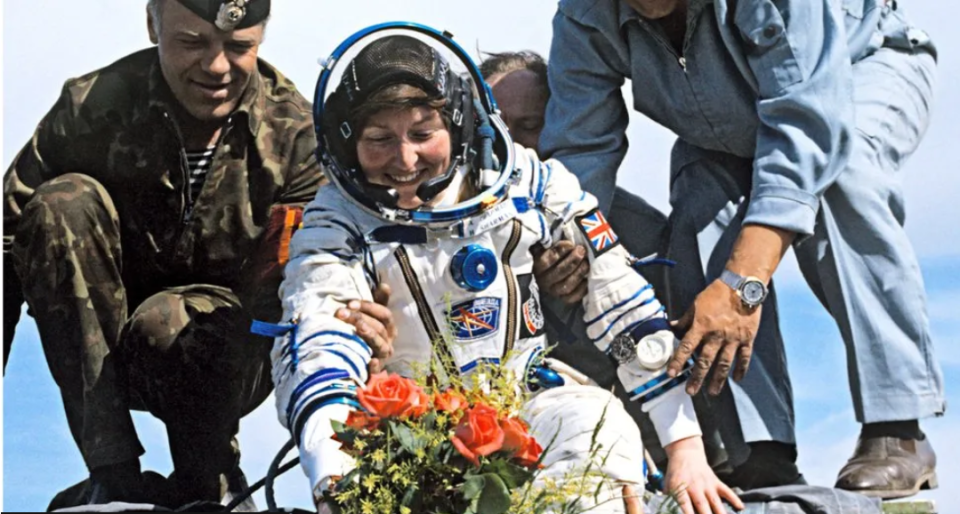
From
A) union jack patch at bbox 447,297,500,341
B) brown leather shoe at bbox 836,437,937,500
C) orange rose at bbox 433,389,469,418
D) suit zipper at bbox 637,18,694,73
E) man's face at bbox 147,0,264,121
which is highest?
man's face at bbox 147,0,264,121

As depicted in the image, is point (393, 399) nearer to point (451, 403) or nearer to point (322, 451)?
point (451, 403)

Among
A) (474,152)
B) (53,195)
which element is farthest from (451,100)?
(53,195)

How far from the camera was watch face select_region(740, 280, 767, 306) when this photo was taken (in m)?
4.13

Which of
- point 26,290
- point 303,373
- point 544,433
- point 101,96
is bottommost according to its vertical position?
point 544,433

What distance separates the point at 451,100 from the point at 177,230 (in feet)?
3.23

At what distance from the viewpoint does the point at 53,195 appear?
4.43 metres

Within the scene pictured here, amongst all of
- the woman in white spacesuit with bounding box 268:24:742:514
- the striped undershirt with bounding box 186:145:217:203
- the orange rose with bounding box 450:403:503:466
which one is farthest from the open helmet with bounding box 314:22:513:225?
the orange rose with bounding box 450:403:503:466

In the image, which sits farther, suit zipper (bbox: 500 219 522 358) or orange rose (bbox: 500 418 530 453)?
suit zipper (bbox: 500 219 522 358)

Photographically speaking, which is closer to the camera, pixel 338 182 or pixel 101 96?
pixel 338 182

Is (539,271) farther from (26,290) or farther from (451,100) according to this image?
(26,290)

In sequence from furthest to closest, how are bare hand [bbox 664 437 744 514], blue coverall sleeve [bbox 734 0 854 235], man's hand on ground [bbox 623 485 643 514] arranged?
1. blue coverall sleeve [bbox 734 0 854 235]
2. bare hand [bbox 664 437 744 514]
3. man's hand on ground [bbox 623 485 643 514]

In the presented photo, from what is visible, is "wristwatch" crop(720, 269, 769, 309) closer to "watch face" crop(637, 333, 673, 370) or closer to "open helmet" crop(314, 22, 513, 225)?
"watch face" crop(637, 333, 673, 370)

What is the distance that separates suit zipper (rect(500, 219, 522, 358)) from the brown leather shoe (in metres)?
0.88

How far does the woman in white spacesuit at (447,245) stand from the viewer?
3.93m
